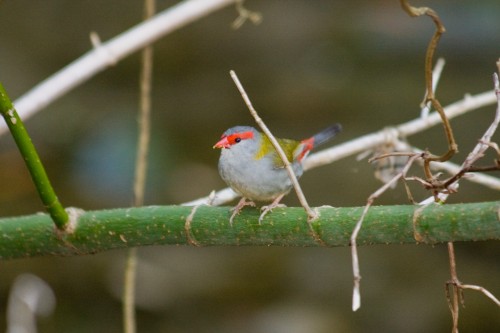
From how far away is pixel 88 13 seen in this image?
26.2 ft

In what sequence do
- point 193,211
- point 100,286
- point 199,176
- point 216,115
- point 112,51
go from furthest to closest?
point 216,115 < point 199,176 < point 100,286 < point 112,51 < point 193,211

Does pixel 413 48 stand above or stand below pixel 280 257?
above

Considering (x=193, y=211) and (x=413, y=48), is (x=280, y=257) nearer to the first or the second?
(x=413, y=48)

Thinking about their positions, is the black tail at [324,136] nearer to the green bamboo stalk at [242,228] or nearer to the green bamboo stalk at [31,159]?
the green bamboo stalk at [242,228]

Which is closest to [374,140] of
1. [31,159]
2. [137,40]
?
[137,40]

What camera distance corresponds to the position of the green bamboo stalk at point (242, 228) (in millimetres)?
1773

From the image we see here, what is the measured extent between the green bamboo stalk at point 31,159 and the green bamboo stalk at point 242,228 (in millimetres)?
84

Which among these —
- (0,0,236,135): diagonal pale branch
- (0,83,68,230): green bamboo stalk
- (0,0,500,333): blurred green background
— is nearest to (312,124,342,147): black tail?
(0,0,236,135): diagonal pale branch

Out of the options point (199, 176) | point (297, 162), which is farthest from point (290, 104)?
point (297, 162)

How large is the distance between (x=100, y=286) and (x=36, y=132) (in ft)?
6.56

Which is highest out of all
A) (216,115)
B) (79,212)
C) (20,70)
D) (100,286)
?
(20,70)

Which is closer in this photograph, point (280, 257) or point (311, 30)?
point (280, 257)

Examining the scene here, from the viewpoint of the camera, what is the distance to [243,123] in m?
6.95

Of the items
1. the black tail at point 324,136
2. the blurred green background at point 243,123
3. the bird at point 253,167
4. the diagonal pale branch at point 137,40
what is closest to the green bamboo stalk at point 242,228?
the bird at point 253,167
